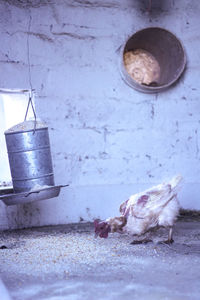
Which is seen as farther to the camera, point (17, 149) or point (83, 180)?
point (83, 180)

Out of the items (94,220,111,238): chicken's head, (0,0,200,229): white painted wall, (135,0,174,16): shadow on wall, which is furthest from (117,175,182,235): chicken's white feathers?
(135,0,174,16): shadow on wall

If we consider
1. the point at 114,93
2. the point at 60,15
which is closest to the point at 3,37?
the point at 60,15

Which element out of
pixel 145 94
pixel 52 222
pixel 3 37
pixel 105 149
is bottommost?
pixel 52 222

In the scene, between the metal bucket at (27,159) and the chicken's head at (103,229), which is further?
the metal bucket at (27,159)

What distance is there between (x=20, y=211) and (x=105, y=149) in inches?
50.8

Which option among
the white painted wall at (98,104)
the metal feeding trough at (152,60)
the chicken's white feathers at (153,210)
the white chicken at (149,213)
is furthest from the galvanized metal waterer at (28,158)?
the metal feeding trough at (152,60)

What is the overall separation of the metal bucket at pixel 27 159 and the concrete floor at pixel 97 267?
0.62 meters

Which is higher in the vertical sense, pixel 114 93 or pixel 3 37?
pixel 3 37

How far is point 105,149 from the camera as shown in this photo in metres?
5.36

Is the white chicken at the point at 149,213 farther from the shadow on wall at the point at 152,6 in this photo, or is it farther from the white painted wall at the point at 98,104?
the shadow on wall at the point at 152,6

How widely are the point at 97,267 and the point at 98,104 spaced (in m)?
2.49

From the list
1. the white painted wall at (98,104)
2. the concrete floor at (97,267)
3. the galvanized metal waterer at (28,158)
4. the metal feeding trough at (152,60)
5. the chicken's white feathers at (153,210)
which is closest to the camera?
the concrete floor at (97,267)

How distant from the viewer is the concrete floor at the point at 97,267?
2.81 meters

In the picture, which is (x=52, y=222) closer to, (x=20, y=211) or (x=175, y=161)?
(x=20, y=211)
